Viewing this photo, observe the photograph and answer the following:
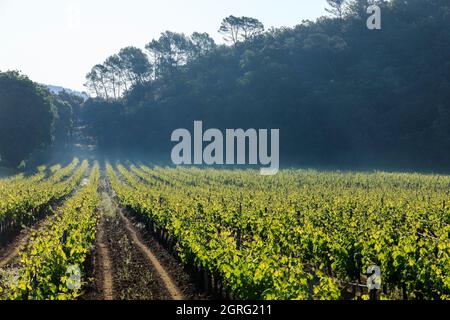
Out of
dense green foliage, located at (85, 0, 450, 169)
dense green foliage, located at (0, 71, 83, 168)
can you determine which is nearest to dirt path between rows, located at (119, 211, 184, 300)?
dense green foliage, located at (0, 71, 83, 168)

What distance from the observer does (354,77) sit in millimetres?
69625

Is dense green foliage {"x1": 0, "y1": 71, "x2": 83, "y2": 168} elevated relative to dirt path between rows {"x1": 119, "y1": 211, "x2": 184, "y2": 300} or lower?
elevated

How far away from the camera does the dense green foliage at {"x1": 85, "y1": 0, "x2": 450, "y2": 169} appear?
204 feet

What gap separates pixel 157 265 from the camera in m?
15.6

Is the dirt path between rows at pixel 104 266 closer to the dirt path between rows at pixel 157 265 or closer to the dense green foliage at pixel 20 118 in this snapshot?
the dirt path between rows at pixel 157 265

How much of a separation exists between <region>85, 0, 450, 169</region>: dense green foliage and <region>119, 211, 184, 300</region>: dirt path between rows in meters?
44.4

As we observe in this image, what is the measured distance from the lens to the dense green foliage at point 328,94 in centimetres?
6203

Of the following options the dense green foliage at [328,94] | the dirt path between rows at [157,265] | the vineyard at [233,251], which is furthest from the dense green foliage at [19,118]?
the dirt path between rows at [157,265]

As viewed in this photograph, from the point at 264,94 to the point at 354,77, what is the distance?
1432 cm

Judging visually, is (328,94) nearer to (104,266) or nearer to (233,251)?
(104,266)

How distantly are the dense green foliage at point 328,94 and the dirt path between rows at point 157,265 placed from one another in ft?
146

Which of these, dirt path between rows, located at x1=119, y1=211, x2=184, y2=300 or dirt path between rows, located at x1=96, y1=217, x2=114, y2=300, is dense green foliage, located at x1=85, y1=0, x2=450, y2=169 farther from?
dirt path between rows, located at x1=96, y1=217, x2=114, y2=300

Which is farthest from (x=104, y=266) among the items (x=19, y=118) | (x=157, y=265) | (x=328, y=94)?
(x=328, y=94)

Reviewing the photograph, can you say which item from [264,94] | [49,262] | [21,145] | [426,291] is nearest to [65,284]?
[49,262]
